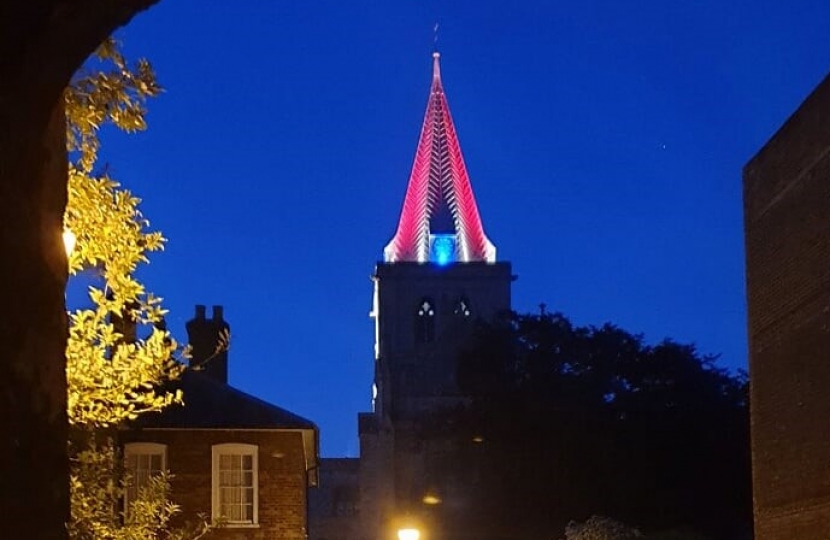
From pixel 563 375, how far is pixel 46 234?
1893 inches

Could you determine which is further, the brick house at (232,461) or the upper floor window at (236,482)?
the upper floor window at (236,482)

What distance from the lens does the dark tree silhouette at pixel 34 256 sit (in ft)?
15.3

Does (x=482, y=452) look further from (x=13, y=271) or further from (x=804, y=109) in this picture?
(x=13, y=271)

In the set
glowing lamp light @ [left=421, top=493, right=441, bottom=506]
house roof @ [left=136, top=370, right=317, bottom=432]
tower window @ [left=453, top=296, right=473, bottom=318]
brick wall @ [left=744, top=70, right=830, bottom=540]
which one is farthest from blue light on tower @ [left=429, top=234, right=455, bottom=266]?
brick wall @ [left=744, top=70, right=830, bottom=540]

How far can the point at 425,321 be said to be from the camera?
93.6 m

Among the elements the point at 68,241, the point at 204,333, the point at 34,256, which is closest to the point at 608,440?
the point at 204,333

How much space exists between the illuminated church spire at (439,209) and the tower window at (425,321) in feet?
11.0

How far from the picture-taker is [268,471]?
25.1m

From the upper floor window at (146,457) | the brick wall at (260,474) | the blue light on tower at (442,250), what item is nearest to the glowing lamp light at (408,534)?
the brick wall at (260,474)

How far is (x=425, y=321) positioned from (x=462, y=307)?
112 inches

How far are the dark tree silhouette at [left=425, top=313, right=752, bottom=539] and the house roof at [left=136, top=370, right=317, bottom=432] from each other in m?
19.5

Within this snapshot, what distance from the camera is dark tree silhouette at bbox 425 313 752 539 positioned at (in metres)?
43.3

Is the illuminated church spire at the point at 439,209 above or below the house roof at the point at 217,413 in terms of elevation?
above

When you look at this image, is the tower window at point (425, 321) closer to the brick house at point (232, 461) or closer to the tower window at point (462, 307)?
the tower window at point (462, 307)
